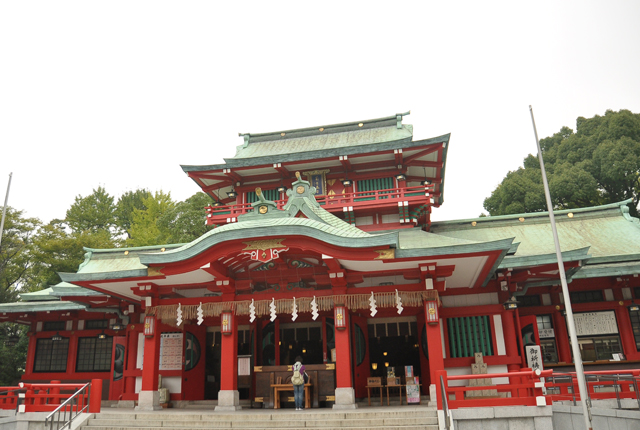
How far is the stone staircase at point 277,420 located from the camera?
41.0ft

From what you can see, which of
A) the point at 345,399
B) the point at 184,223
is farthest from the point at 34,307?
the point at 184,223

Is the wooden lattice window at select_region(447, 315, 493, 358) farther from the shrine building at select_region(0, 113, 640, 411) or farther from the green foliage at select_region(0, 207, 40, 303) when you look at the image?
the green foliage at select_region(0, 207, 40, 303)

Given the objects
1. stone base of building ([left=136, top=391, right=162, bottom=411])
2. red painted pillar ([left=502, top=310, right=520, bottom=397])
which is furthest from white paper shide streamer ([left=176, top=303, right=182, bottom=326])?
red painted pillar ([left=502, top=310, right=520, bottom=397])

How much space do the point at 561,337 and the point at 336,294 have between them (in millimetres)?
8881

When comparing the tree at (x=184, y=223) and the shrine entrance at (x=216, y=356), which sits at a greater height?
the tree at (x=184, y=223)

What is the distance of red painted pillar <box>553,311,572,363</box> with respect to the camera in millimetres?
17766

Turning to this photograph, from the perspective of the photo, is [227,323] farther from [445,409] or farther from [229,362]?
[445,409]

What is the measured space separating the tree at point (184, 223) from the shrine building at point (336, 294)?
15.8 metres

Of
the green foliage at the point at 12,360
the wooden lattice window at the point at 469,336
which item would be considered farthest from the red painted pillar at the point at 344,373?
the green foliage at the point at 12,360

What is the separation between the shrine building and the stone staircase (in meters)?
1.38

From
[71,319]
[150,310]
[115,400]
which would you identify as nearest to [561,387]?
[150,310]

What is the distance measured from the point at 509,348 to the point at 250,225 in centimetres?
940

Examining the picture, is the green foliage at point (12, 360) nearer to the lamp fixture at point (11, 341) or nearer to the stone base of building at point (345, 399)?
the lamp fixture at point (11, 341)

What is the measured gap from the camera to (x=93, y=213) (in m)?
47.5
